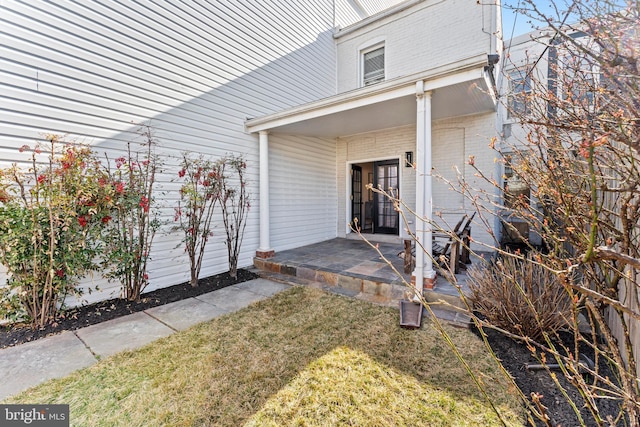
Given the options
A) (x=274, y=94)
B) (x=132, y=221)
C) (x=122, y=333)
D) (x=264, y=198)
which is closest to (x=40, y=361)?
(x=122, y=333)

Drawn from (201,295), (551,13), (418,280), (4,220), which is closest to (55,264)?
(4,220)

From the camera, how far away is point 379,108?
457 cm

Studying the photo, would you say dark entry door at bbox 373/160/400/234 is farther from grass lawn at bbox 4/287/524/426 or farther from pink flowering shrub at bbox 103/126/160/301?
pink flowering shrub at bbox 103/126/160/301

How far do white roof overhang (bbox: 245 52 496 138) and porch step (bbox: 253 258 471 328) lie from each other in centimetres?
236

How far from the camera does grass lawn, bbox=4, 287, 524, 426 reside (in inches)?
75.8

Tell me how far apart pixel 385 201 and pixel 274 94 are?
13.0 ft

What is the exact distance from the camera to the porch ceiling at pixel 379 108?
3.76m

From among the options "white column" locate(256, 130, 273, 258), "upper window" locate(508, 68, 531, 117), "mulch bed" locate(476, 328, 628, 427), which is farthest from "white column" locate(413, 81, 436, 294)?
"white column" locate(256, 130, 273, 258)

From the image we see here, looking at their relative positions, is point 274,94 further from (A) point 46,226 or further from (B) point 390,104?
(A) point 46,226

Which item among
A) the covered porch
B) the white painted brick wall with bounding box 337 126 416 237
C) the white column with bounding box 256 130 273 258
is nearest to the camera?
the covered porch

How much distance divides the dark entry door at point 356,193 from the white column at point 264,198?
120 inches

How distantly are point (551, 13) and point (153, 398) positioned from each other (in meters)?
3.82

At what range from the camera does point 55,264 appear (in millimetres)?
3127

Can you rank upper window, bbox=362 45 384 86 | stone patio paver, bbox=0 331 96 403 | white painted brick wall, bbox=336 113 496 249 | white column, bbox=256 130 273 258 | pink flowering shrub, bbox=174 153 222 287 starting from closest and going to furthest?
stone patio paver, bbox=0 331 96 403, pink flowering shrub, bbox=174 153 222 287, white column, bbox=256 130 273 258, white painted brick wall, bbox=336 113 496 249, upper window, bbox=362 45 384 86
